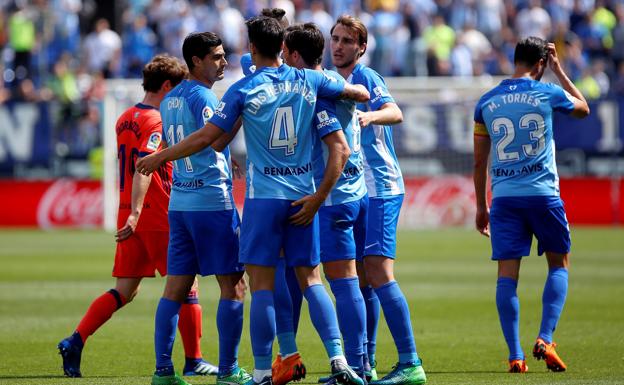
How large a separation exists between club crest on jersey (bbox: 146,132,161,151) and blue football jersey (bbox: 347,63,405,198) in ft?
5.08

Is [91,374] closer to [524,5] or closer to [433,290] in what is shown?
[433,290]

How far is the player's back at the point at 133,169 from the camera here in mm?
9352

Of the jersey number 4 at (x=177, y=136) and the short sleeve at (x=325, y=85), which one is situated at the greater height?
the short sleeve at (x=325, y=85)

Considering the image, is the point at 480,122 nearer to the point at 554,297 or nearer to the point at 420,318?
the point at 554,297

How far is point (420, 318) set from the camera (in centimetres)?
1284

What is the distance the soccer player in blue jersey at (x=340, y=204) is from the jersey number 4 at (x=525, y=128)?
160 centimetres

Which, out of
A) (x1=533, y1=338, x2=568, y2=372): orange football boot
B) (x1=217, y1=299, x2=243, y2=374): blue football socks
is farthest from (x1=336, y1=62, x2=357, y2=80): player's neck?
(x1=533, y1=338, x2=568, y2=372): orange football boot

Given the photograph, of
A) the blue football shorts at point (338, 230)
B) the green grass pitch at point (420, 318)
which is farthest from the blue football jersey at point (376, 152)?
the green grass pitch at point (420, 318)

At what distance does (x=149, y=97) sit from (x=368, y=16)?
22355mm

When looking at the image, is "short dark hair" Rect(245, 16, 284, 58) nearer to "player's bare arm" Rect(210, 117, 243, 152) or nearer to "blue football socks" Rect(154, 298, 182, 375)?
"player's bare arm" Rect(210, 117, 243, 152)

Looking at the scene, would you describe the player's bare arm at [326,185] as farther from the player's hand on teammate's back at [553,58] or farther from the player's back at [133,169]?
the player's hand on teammate's back at [553,58]

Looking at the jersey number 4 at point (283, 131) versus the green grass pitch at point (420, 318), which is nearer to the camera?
the jersey number 4 at point (283, 131)

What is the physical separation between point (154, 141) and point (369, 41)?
70.0ft

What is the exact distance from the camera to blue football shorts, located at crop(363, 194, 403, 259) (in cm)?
857
